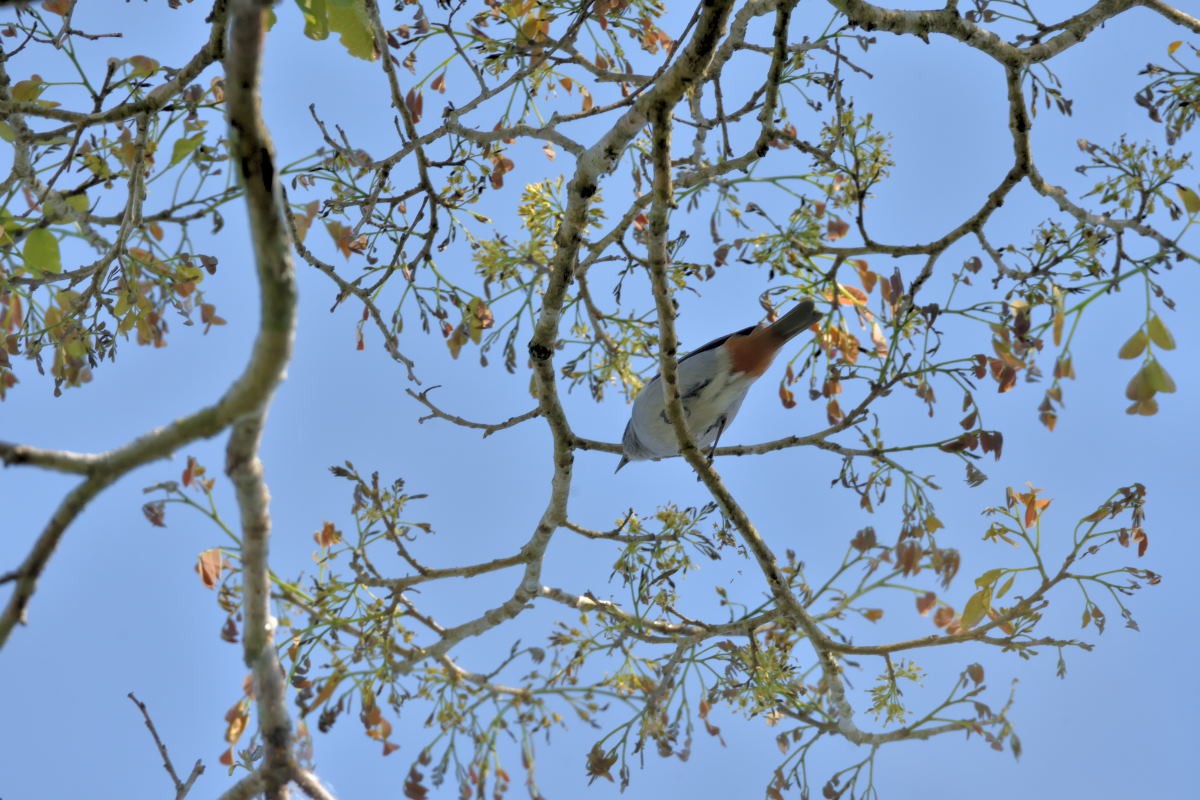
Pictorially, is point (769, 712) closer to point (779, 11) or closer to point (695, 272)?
point (695, 272)

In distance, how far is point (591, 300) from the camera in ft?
16.5

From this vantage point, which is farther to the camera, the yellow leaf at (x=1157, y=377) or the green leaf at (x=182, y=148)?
the green leaf at (x=182, y=148)

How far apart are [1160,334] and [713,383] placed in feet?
10.7

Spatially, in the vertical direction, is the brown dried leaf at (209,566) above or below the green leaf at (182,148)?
below

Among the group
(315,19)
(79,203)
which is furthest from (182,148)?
(79,203)

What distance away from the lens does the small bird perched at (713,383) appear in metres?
5.48

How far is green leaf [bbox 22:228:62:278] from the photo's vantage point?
3.69 metres

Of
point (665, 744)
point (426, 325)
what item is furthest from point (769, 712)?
point (426, 325)

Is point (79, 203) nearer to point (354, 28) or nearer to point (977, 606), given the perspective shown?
point (354, 28)

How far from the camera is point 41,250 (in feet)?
12.2

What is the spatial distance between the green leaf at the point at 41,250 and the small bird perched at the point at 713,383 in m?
2.98

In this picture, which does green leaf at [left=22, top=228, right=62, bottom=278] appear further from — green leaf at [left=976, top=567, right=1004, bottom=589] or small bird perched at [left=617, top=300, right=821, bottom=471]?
green leaf at [left=976, top=567, right=1004, bottom=589]

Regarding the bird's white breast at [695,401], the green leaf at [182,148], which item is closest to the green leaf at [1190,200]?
the bird's white breast at [695,401]

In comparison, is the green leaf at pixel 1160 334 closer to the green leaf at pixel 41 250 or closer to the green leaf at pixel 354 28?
the green leaf at pixel 354 28
